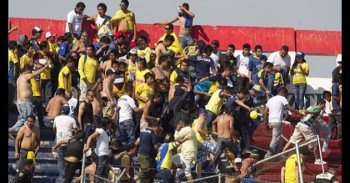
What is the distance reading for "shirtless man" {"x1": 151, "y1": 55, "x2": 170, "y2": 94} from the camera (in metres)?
29.3

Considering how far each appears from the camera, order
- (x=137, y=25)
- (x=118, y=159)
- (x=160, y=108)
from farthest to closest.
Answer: (x=137, y=25)
(x=160, y=108)
(x=118, y=159)

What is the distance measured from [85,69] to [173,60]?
7.43 ft

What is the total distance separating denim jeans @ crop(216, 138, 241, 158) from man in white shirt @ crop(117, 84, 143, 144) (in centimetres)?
172

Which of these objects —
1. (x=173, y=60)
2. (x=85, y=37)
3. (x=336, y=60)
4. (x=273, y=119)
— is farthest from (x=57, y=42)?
(x=336, y=60)

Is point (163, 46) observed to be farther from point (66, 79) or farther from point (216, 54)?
point (66, 79)

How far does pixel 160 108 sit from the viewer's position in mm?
28438

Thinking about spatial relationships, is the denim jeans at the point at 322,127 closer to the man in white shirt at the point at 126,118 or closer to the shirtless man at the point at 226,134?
the shirtless man at the point at 226,134

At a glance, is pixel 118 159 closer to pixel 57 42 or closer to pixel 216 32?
pixel 57 42

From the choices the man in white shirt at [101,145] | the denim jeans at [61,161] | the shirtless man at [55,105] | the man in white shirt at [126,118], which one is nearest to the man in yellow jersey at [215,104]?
the man in white shirt at [126,118]

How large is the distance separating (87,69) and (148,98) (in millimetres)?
1457

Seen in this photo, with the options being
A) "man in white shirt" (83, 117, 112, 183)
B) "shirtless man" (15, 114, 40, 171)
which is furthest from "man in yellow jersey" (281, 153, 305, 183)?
"shirtless man" (15, 114, 40, 171)

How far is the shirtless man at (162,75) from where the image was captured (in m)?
29.3

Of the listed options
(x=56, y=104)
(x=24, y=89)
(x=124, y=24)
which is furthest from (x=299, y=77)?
(x=24, y=89)

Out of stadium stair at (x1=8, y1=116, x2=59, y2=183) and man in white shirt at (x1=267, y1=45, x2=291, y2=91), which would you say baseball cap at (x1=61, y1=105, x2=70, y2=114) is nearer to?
stadium stair at (x1=8, y1=116, x2=59, y2=183)
